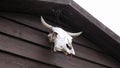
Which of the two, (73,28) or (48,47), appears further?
(73,28)

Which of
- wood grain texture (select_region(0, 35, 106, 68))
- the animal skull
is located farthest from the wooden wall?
the animal skull

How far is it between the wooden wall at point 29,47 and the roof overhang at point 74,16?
0.51 feet

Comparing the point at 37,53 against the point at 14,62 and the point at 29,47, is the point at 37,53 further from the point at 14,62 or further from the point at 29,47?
the point at 14,62

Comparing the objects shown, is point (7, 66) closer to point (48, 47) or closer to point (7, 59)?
point (7, 59)

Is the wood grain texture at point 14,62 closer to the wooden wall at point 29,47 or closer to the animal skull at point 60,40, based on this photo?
the wooden wall at point 29,47

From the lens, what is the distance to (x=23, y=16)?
387cm

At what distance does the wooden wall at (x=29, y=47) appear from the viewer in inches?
139

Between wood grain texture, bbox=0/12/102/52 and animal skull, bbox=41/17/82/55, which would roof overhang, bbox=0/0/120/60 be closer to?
wood grain texture, bbox=0/12/102/52

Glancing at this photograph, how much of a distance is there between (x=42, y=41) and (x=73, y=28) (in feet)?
2.37

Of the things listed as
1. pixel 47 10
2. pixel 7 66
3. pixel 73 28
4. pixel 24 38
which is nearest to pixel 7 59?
pixel 7 66

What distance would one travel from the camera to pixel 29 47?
3.71 meters

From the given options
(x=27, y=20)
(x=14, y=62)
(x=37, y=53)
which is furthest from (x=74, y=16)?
(x=14, y=62)

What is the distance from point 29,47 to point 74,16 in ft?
3.01

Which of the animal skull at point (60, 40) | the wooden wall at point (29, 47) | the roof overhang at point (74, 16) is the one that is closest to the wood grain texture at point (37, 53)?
the wooden wall at point (29, 47)
